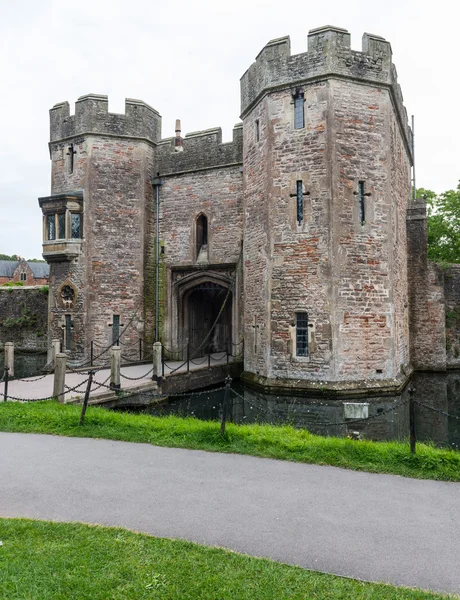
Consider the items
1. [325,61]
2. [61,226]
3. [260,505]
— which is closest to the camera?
[260,505]

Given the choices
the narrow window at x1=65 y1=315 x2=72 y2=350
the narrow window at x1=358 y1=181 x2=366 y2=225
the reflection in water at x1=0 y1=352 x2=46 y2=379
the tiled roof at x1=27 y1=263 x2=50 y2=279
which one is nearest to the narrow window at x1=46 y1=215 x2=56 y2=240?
the narrow window at x1=65 y1=315 x2=72 y2=350

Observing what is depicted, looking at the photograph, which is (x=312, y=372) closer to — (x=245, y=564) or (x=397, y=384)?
(x=397, y=384)

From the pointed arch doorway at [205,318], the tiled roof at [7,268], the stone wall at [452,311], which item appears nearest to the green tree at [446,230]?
the stone wall at [452,311]

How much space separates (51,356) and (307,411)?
8.65 meters

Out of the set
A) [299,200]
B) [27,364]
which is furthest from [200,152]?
[27,364]

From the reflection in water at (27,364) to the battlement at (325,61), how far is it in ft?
42.8

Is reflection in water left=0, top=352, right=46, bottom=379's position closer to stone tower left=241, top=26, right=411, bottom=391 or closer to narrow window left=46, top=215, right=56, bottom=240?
narrow window left=46, top=215, right=56, bottom=240

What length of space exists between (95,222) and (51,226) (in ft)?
5.80

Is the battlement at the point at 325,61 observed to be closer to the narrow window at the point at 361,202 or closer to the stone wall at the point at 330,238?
the stone wall at the point at 330,238

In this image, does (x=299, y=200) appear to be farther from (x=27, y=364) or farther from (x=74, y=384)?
(x=27, y=364)

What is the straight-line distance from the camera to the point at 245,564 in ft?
10.4

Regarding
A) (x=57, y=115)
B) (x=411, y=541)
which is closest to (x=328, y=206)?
(x=411, y=541)

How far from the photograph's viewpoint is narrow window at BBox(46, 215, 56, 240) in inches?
625

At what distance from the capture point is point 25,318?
25.5m
